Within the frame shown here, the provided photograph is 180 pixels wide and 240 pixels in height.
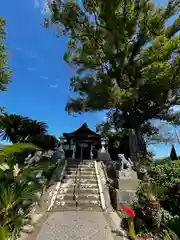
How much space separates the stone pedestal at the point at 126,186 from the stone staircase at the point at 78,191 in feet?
2.98

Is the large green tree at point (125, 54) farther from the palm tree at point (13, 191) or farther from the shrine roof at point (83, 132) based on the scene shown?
the palm tree at point (13, 191)

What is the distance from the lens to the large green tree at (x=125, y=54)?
10758 mm

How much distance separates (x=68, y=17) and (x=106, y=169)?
12438mm

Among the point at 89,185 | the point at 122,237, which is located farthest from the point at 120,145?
the point at 122,237

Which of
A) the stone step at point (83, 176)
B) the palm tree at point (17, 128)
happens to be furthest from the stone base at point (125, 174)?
the palm tree at point (17, 128)

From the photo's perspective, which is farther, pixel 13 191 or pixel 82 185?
pixel 82 185

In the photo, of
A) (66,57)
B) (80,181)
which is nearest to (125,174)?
(80,181)

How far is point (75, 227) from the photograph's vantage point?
4.12 m

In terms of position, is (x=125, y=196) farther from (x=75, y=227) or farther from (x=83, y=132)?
→ (x=83, y=132)

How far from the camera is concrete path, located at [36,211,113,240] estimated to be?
374 centimetres

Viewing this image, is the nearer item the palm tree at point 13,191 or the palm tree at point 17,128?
the palm tree at point 13,191

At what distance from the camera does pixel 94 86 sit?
11.4 m

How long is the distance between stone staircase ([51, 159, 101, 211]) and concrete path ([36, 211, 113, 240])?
43 cm

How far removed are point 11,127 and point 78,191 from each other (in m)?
4.98
